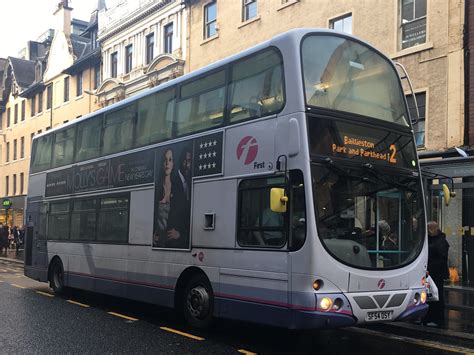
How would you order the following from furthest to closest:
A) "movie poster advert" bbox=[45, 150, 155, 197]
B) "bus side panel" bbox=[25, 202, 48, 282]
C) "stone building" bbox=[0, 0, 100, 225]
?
A: "stone building" bbox=[0, 0, 100, 225], "bus side panel" bbox=[25, 202, 48, 282], "movie poster advert" bbox=[45, 150, 155, 197]

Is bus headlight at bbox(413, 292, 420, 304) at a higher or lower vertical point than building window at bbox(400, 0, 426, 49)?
lower

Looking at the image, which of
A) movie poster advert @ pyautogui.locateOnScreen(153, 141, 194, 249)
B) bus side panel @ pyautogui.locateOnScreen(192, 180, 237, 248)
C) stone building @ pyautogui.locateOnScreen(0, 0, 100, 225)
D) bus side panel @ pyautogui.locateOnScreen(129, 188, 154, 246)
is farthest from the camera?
stone building @ pyautogui.locateOnScreen(0, 0, 100, 225)

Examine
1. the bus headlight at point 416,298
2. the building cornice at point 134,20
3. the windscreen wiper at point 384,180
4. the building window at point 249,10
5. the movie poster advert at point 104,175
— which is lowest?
the bus headlight at point 416,298

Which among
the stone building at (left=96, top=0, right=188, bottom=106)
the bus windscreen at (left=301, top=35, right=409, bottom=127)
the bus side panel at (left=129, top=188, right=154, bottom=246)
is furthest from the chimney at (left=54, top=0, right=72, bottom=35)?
the bus windscreen at (left=301, top=35, right=409, bottom=127)

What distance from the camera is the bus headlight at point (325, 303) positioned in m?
6.26

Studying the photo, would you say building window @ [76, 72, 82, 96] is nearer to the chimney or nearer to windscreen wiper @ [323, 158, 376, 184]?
the chimney

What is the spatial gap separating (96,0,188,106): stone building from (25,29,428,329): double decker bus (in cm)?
1807

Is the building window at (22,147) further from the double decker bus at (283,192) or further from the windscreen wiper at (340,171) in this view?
the windscreen wiper at (340,171)

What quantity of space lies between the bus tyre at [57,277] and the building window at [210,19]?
15.1 m

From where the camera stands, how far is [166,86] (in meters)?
9.58

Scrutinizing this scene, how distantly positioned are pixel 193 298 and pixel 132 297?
1975mm

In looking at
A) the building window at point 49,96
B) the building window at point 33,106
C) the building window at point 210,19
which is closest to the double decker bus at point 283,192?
the building window at point 210,19

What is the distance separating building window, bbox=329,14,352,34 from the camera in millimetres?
18562

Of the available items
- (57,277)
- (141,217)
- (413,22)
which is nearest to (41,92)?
(57,277)
